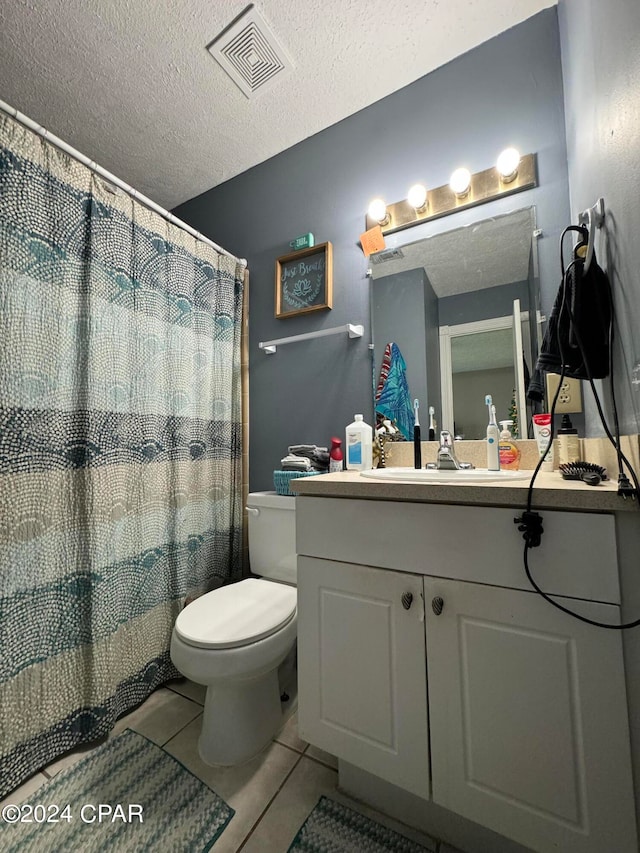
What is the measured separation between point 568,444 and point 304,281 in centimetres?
133

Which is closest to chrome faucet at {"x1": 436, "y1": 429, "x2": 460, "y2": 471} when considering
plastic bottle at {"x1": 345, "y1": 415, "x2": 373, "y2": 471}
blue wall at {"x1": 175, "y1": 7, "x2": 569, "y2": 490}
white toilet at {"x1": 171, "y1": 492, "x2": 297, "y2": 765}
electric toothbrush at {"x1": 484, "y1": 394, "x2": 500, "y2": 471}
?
electric toothbrush at {"x1": 484, "y1": 394, "x2": 500, "y2": 471}

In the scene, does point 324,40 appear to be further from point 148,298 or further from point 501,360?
point 501,360

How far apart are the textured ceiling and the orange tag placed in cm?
62

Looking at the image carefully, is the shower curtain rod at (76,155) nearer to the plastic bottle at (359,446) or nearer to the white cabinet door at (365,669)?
the plastic bottle at (359,446)

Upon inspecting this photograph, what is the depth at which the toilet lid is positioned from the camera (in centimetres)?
100

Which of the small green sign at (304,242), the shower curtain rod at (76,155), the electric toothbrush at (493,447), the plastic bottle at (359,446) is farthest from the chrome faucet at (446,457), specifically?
the shower curtain rod at (76,155)

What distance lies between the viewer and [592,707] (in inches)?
25.1

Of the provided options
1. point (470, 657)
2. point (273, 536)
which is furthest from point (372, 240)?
point (470, 657)

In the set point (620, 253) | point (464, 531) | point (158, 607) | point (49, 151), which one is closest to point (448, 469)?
point (464, 531)

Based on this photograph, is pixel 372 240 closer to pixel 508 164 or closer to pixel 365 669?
pixel 508 164

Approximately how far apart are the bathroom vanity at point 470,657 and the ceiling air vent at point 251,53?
1682 mm

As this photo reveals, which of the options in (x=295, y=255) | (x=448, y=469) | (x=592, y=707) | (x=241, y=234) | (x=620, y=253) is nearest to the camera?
(x=592, y=707)

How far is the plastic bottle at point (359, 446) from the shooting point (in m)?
1.41

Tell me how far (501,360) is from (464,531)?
793 mm
